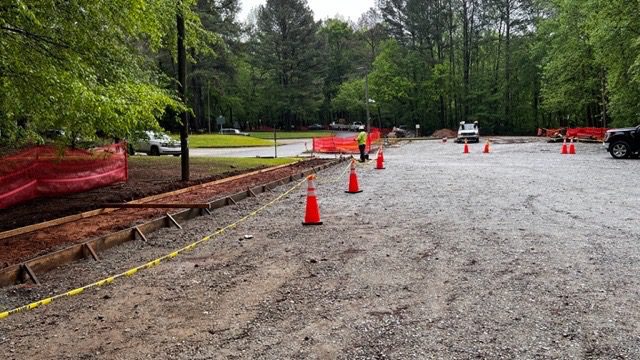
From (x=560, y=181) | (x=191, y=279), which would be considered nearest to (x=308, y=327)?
(x=191, y=279)

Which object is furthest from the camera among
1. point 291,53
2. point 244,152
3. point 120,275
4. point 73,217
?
point 291,53

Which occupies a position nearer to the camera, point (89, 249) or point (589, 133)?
point (89, 249)

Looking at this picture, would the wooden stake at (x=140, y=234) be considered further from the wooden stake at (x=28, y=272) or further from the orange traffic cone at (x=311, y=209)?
the orange traffic cone at (x=311, y=209)

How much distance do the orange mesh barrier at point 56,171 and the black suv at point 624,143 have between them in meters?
20.4

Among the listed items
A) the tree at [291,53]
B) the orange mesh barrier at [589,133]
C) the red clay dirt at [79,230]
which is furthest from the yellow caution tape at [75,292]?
the tree at [291,53]

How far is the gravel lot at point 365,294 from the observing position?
13.5ft

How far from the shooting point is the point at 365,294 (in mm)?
5297

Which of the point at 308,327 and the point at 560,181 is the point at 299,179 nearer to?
the point at 560,181

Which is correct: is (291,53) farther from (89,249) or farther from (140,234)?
(89,249)

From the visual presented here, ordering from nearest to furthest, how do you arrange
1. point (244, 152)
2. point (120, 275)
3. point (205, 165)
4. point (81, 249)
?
point (120, 275) → point (81, 249) → point (205, 165) → point (244, 152)

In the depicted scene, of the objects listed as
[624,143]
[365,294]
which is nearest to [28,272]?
[365,294]

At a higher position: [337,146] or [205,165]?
[337,146]

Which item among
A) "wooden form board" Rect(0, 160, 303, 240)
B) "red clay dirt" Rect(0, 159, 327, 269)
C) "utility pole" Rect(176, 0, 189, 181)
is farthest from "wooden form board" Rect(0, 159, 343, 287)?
"utility pole" Rect(176, 0, 189, 181)

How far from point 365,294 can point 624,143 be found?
21812 millimetres
